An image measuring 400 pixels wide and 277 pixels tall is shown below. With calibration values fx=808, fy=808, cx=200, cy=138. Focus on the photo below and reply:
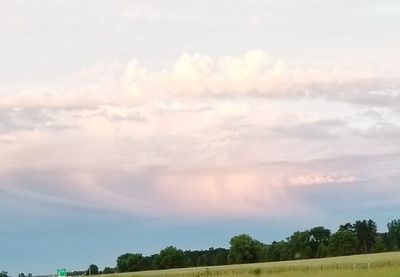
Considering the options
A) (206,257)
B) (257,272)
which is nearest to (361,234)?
(206,257)

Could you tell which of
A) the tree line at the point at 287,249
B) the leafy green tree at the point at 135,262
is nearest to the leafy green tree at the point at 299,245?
the tree line at the point at 287,249

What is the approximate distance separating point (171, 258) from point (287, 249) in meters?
18.8

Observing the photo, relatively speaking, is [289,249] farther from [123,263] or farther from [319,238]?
[123,263]

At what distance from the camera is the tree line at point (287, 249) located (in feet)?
402

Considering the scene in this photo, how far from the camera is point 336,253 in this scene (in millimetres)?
119438

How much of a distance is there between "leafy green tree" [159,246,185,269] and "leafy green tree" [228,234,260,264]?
402 inches

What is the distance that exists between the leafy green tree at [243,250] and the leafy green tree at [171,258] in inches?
402

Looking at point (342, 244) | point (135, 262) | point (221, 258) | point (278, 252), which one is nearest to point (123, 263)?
point (135, 262)

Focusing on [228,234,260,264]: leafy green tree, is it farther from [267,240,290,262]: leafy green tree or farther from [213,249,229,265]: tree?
[213,249,229,265]: tree

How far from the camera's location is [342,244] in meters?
121

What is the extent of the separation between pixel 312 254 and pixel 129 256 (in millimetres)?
30525

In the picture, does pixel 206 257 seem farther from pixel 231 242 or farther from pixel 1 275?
pixel 1 275

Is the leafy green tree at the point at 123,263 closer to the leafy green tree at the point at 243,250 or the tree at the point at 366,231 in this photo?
the leafy green tree at the point at 243,250

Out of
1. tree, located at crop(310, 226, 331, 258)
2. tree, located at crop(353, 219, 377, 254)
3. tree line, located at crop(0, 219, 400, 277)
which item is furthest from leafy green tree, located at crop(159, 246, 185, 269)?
tree, located at crop(353, 219, 377, 254)
